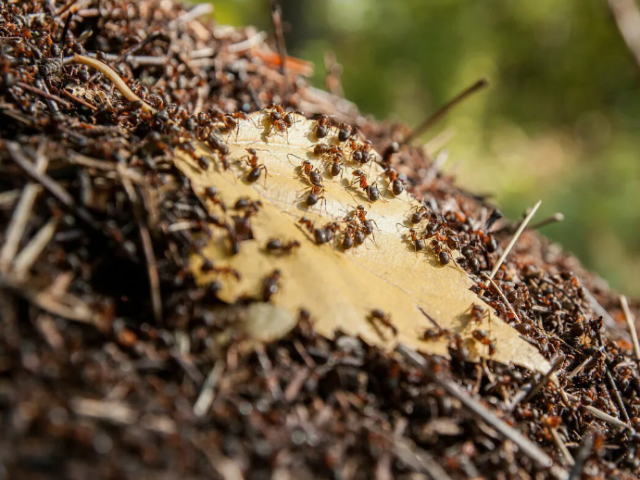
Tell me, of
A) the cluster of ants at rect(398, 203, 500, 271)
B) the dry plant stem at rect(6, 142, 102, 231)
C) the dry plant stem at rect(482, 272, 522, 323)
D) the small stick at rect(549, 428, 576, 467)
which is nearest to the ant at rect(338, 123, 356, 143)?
the cluster of ants at rect(398, 203, 500, 271)

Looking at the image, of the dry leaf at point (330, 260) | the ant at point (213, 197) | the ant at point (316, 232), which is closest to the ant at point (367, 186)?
the dry leaf at point (330, 260)

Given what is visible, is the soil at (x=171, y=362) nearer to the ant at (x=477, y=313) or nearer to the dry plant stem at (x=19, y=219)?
the dry plant stem at (x=19, y=219)

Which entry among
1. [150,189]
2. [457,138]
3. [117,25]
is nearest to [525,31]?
[457,138]

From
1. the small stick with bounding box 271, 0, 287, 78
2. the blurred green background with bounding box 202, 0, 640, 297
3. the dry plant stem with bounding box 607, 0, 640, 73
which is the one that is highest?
the dry plant stem with bounding box 607, 0, 640, 73

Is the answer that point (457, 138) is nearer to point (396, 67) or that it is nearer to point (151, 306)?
point (396, 67)

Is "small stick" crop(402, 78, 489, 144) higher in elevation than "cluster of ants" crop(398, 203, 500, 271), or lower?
higher

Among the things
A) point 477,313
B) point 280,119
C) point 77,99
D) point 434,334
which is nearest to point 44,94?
point 77,99

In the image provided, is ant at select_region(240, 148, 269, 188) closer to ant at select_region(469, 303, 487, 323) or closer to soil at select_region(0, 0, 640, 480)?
soil at select_region(0, 0, 640, 480)
